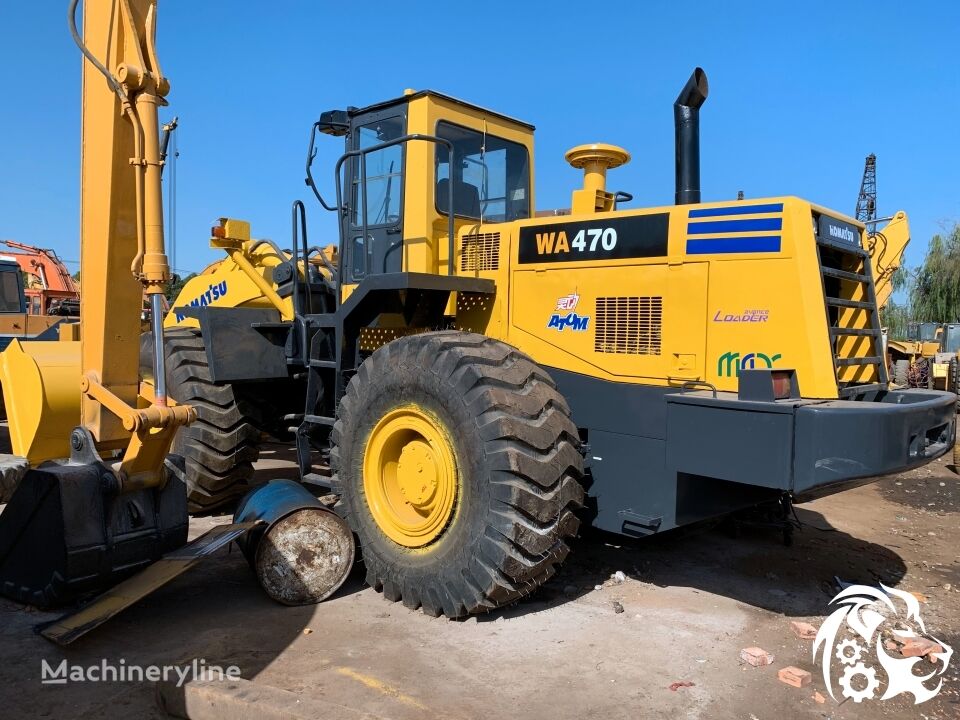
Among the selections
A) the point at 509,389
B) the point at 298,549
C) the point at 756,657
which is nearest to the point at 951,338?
the point at 756,657

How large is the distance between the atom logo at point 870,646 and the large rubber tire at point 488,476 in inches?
59.6

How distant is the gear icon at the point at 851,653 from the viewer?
12.8ft

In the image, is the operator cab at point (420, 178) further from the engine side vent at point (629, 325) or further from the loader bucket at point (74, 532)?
the loader bucket at point (74, 532)

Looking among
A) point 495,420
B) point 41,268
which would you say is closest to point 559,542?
point 495,420

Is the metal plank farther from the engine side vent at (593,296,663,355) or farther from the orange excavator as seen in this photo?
the orange excavator

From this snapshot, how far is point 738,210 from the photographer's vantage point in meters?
4.21

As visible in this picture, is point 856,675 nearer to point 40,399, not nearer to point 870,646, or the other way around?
point 870,646

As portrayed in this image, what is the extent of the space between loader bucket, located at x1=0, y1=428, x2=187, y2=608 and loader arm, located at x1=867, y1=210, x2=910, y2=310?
192 inches

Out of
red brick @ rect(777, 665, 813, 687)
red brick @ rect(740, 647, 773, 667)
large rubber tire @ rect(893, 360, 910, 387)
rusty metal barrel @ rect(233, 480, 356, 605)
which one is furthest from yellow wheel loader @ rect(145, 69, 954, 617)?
large rubber tire @ rect(893, 360, 910, 387)

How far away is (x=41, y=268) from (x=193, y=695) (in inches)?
603

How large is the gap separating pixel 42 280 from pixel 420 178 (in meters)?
13.6

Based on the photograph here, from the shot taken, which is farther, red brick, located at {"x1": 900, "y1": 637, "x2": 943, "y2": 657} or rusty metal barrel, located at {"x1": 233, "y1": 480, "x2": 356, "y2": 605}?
rusty metal barrel, located at {"x1": 233, "y1": 480, "x2": 356, "y2": 605}

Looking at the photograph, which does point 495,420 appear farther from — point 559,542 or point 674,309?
point 674,309

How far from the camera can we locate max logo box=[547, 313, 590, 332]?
4.77 m
